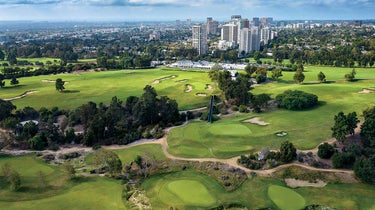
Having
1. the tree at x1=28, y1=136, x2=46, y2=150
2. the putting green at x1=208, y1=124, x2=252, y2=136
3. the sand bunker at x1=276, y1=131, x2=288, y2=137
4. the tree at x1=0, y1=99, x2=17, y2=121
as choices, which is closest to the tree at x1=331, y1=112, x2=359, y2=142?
the sand bunker at x1=276, y1=131, x2=288, y2=137

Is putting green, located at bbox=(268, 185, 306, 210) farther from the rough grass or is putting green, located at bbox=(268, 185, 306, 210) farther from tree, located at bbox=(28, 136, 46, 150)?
tree, located at bbox=(28, 136, 46, 150)

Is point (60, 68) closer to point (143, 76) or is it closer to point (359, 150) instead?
point (143, 76)

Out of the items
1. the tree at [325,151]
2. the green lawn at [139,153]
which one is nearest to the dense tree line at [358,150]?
the tree at [325,151]

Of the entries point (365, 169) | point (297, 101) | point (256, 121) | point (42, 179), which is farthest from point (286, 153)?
point (42, 179)

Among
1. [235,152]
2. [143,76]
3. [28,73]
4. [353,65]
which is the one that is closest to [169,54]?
Answer: [143,76]

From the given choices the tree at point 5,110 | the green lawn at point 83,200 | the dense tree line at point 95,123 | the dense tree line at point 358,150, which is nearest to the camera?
the green lawn at point 83,200

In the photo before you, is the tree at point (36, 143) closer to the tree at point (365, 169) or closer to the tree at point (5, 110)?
the tree at point (5, 110)
